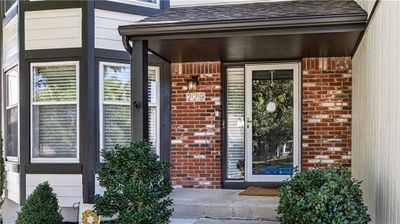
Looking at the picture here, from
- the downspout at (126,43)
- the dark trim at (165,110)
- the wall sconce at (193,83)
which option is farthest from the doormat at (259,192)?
the downspout at (126,43)

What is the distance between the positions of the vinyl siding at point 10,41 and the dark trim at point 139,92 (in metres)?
2.84

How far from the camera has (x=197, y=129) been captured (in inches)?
283

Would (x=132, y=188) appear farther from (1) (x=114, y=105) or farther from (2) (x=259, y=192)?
(2) (x=259, y=192)

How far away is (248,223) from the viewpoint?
537 cm

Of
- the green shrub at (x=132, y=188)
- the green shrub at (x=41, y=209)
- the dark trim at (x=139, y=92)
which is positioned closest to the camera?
the green shrub at (x=132, y=188)

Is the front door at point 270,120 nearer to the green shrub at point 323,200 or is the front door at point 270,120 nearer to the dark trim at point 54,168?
the dark trim at point 54,168

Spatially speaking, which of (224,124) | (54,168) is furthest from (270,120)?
(54,168)

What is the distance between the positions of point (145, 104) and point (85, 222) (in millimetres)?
1635

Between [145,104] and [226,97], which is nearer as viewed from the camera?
[145,104]

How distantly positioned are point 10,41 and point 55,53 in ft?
4.93

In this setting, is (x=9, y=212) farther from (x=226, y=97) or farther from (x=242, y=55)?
(x=242, y=55)

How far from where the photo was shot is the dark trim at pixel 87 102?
6270 mm

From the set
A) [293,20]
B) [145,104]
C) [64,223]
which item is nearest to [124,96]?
[145,104]

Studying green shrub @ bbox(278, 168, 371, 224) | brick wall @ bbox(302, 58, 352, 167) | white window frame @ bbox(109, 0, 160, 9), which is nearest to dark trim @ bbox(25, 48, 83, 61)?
white window frame @ bbox(109, 0, 160, 9)
